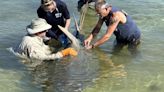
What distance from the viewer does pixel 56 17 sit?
338 inches

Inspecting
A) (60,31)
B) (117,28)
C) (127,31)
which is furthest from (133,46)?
(60,31)

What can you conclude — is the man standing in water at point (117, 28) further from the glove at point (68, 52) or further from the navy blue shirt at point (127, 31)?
the glove at point (68, 52)

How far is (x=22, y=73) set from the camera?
783 centimetres

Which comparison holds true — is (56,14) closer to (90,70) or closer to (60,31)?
(60,31)

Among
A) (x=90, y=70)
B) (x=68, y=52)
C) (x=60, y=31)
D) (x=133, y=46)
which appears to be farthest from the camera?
(x=133, y=46)

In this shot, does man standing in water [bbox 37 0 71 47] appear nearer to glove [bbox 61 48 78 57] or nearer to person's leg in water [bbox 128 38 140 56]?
glove [bbox 61 48 78 57]

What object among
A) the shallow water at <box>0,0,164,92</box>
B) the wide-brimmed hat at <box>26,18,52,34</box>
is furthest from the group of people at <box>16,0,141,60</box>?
the shallow water at <box>0,0,164,92</box>

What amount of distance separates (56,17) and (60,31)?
0.38 m

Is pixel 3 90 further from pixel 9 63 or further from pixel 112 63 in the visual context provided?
pixel 112 63

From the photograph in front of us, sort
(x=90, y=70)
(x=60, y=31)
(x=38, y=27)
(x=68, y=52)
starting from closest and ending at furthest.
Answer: (x=38, y=27) < (x=68, y=52) < (x=90, y=70) < (x=60, y=31)

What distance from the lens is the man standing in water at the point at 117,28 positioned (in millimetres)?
7943

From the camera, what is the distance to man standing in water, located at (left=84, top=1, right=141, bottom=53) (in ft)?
26.1

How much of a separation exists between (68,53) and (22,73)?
1023mm

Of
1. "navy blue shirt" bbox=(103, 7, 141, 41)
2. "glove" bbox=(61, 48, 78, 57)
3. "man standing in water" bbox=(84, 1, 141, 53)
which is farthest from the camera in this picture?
"navy blue shirt" bbox=(103, 7, 141, 41)
